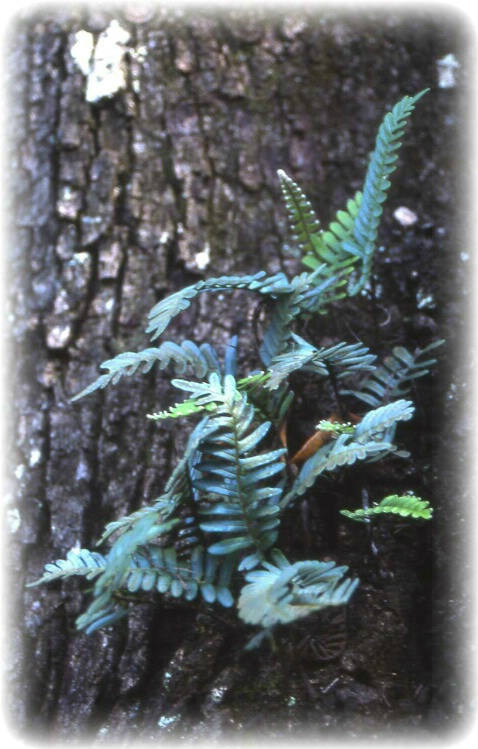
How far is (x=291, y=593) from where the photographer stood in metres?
1.39

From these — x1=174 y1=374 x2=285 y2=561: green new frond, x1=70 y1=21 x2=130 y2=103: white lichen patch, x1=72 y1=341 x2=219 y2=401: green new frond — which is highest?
x1=70 y1=21 x2=130 y2=103: white lichen patch

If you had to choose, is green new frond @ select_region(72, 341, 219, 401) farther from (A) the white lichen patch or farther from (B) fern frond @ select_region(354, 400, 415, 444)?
(A) the white lichen patch

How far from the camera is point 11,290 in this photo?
2490mm

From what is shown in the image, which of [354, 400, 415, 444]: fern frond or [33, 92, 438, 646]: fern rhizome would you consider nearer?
[33, 92, 438, 646]: fern rhizome

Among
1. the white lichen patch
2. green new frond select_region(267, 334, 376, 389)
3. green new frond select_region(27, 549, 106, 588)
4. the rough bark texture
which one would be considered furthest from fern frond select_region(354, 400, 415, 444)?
the white lichen patch

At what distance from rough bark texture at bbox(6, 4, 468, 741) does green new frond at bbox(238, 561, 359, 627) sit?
1.13 ft

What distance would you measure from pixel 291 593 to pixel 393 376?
84cm

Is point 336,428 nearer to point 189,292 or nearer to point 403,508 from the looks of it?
point 403,508

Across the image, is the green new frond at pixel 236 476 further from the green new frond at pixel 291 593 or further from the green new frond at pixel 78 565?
the green new frond at pixel 78 565

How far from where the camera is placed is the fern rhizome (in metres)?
1.43

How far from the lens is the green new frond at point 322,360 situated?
1647 millimetres

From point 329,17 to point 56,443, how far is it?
1.94 m

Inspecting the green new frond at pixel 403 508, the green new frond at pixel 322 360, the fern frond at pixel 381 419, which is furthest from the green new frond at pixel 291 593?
the green new frond at pixel 322 360

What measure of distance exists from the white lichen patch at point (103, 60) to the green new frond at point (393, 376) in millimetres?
1487
